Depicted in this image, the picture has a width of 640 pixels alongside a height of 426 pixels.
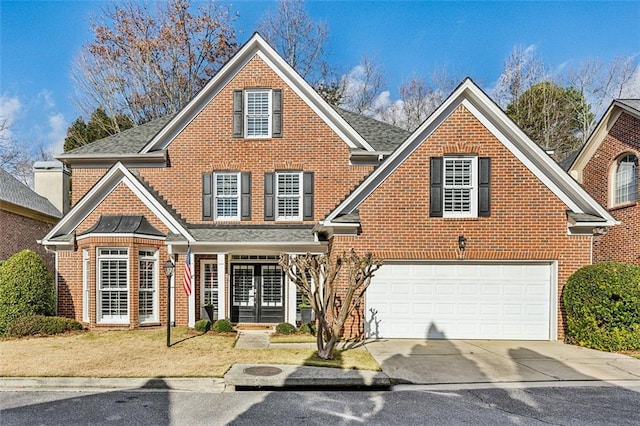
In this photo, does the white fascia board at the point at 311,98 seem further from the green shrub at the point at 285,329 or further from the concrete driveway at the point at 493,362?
the concrete driveway at the point at 493,362

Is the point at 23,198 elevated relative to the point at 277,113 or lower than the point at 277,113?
lower

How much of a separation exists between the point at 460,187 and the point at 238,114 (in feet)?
24.6

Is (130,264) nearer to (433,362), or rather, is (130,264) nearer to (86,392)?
(86,392)

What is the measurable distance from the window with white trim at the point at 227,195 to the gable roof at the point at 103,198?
161 centimetres

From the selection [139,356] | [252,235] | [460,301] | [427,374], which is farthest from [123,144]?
[427,374]

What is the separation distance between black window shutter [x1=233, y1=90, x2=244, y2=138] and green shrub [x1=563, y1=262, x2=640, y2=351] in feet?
34.9

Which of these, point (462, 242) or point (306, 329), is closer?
point (462, 242)

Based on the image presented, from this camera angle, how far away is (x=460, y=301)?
35.8ft

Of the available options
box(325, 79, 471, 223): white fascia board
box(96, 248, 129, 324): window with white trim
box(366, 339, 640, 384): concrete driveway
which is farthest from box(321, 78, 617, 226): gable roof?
box(96, 248, 129, 324): window with white trim

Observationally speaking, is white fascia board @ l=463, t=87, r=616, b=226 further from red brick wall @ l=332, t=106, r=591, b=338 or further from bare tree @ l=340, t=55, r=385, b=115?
bare tree @ l=340, t=55, r=385, b=115

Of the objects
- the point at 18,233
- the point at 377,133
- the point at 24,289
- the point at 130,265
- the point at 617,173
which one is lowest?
the point at 24,289

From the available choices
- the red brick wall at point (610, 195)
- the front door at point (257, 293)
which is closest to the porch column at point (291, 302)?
the front door at point (257, 293)

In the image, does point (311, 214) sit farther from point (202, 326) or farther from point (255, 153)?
point (202, 326)

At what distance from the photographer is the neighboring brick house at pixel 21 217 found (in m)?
15.3
